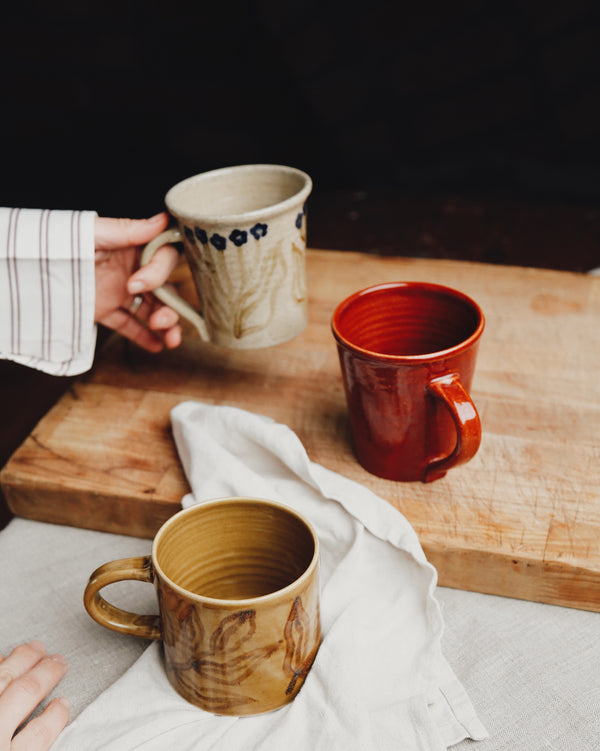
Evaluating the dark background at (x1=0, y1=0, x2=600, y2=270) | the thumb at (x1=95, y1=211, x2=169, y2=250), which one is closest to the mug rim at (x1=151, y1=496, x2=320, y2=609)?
the thumb at (x1=95, y1=211, x2=169, y2=250)

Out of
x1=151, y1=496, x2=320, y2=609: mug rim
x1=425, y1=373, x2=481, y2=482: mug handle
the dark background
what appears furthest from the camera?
the dark background

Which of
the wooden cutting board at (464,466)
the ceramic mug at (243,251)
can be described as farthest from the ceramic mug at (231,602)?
the ceramic mug at (243,251)

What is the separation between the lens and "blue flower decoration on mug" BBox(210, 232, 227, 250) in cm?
64

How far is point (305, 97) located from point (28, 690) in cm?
172

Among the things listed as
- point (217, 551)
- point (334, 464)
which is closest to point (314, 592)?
point (217, 551)

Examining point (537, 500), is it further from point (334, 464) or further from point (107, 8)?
point (107, 8)

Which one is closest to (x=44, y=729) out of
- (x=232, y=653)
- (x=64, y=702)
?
(x=64, y=702)

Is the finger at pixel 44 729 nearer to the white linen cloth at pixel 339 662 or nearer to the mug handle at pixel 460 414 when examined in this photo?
the white linen cloth at pixel 339 662

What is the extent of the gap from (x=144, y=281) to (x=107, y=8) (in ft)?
4.71

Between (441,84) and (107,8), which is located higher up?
(107,8)

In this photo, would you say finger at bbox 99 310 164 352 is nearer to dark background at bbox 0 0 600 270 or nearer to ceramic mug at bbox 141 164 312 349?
ceramic mug at bbox 141 164 312 349

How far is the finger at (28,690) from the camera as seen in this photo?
0.47 metres

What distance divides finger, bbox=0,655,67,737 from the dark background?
1.37 meters

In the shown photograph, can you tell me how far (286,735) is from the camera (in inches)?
18.0
